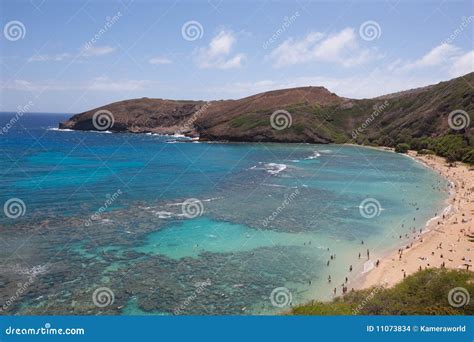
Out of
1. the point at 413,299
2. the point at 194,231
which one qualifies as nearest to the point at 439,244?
the point at 413,299

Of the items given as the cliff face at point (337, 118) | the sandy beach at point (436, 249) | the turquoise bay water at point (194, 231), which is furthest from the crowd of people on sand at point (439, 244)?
the cliff face at point (337, 118)

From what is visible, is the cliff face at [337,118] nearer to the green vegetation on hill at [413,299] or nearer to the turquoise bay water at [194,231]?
the turquoise bay water at [194,231]

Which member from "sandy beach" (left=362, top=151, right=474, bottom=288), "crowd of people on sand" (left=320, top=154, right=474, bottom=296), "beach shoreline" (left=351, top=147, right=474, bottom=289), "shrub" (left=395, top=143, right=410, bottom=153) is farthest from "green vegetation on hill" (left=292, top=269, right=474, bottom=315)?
"shrub" (left=395, top=143, right=410, bottom=153)

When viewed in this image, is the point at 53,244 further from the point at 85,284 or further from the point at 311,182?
the point at 311,182

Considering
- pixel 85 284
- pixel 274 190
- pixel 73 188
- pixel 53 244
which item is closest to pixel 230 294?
pixel 85 284

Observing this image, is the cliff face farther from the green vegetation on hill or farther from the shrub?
the green vegetation on hill

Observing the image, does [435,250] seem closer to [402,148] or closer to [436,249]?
[436,249]
